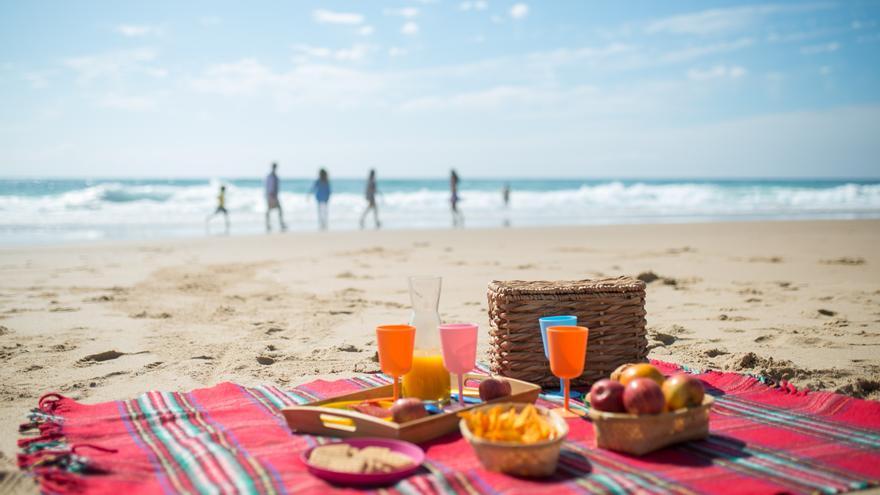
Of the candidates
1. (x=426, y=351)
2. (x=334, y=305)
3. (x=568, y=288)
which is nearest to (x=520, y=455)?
(x=426, y=351)

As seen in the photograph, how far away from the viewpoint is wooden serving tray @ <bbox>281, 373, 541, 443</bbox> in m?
2.49

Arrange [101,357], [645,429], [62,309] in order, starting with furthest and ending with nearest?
[62,309] → [101,357] → [645,429]

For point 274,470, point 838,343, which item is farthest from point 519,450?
point 838,343

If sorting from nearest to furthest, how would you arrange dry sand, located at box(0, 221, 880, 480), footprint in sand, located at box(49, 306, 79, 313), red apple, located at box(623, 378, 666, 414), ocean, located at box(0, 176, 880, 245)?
red apple, located at box(623, 378, 666, 414)
dry sand, located at box(0, 221, 880, 480)
footprint in sand, located at box(49, 306, 79, 313)
ocean, located at box(0, 176, 880, 245)

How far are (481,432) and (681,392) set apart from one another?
75cm

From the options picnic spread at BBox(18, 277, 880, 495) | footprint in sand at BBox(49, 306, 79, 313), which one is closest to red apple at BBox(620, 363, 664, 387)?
picnic spread at BBox(18, 277, 880, 495)

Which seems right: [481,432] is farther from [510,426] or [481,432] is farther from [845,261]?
[845,261]

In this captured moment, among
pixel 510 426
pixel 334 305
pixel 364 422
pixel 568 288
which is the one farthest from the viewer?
pixel 334 305

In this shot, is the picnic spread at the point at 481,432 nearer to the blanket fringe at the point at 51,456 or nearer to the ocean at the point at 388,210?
the blanket fringe at the point at 51,456

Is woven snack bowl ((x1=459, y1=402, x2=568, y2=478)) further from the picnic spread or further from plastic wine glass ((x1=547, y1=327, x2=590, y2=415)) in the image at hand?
plastic wine glass ((x1=547, y1=327, x2=590, y2=415))

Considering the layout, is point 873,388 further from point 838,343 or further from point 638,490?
point 638,490

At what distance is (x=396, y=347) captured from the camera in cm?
271

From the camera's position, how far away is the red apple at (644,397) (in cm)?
239

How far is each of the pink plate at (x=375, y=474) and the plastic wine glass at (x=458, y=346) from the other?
0.40 m
